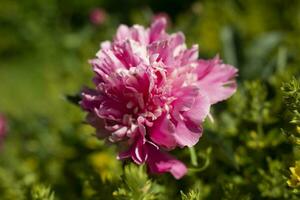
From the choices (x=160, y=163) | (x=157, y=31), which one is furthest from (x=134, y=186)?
(x=157, y=31)

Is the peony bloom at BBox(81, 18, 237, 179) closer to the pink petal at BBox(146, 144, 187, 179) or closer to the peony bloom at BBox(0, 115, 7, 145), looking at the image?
the pink petal at BBox(146, 144, 187, 179)

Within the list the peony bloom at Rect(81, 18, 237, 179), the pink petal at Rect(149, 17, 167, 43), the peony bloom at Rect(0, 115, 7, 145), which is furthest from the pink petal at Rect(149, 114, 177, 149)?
the peony bloom at Rect(0, 115, 7, 145)

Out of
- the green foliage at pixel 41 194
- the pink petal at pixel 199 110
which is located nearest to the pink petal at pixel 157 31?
the pink petal at pixel 199 110

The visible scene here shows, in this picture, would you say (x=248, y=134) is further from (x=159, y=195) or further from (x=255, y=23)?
(x=255, y=23)

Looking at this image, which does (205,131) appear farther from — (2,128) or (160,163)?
(2,128)

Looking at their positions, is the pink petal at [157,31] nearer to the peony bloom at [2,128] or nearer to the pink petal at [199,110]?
the pink petal at [199,110]

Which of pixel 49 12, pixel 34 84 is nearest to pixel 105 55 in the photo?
pixel 49 12
